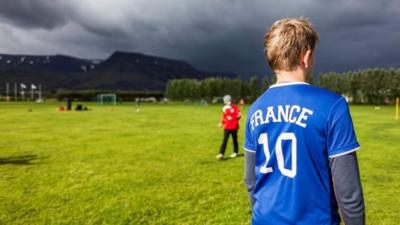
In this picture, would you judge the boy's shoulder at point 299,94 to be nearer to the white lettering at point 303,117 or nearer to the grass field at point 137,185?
the white lettering at point 303,117

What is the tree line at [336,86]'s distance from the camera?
11568 centimetres

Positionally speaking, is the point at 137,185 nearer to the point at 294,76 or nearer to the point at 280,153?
the point at 280,153

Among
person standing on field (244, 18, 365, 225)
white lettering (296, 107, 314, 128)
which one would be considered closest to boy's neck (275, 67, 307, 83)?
person standing on field (244, 18, 365, 225)

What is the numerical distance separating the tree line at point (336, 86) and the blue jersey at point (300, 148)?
103648mm

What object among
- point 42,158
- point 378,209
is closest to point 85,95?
point 42,158

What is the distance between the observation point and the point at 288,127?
7.08ft

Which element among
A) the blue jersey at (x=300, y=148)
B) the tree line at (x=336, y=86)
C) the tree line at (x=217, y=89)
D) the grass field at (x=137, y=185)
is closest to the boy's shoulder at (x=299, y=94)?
the blue jersey at (x=300, y=148)

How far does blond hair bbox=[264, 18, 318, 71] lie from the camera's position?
2.20 meters

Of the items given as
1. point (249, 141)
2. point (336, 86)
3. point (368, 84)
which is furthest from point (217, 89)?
point (249, 141)

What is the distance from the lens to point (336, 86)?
425 ft

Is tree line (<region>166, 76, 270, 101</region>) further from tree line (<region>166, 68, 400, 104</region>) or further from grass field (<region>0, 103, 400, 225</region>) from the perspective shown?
grass field (<region>0, 103, 400, 225</region>)

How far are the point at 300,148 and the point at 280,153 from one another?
0.15m

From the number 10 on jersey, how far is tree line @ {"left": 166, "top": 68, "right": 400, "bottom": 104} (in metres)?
104

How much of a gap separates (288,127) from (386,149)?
1560 centimetres
